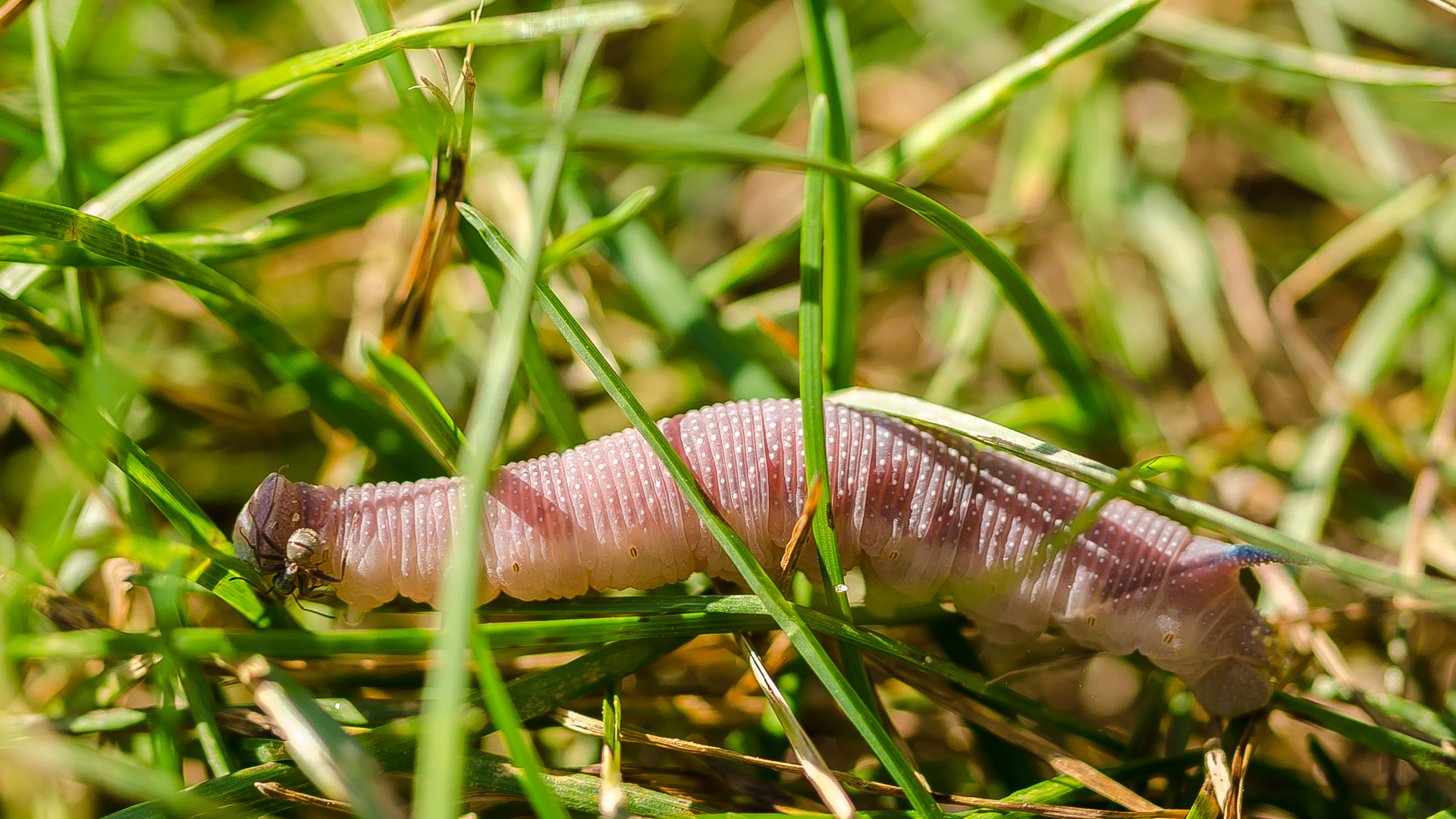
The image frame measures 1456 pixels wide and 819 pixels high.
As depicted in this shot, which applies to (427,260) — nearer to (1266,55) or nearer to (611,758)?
(611,758)

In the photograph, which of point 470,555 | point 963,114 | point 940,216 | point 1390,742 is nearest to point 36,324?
point 470,555

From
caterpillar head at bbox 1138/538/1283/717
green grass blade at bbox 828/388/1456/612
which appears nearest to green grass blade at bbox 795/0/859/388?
green grass blade at bbox 828/388/1456/612

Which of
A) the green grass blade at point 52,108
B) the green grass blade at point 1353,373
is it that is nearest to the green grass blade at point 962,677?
the green grass blade at point 1353,373

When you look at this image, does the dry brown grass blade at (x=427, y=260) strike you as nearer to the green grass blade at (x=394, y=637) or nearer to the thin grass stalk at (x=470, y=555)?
the thin grass stalk at (x=470, y=555)

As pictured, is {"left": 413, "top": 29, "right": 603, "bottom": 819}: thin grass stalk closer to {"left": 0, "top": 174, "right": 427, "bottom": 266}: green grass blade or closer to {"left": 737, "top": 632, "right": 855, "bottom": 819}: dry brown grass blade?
{"left": 737, "top": 632, "right": 855, "bottom": 819}: dry brown grass blade

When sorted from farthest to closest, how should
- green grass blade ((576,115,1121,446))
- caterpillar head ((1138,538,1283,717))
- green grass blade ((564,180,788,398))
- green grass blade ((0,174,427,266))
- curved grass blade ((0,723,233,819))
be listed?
green grass blade ((564,180,788,398))
caterpillar head ((1138,538,1283,717))
green grass blade ((0,174,427,266))
green grass blade ((576,115,1121,446))
curved grass blade ((0,723,233,819))

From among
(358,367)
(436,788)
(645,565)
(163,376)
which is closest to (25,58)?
(163,376)
